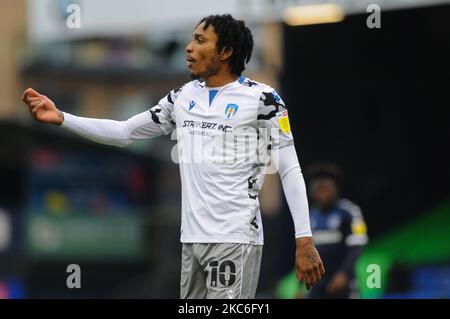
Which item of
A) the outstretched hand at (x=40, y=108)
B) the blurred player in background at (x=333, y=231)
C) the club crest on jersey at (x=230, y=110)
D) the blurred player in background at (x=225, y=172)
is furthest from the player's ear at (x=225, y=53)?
the blurred player in background at (x=333, y=231)

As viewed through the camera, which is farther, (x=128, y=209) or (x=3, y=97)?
(x=3, y=97)

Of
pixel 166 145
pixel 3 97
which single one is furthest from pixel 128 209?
pixel 3 97

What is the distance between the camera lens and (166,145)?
34406 mm

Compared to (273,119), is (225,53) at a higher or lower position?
higher

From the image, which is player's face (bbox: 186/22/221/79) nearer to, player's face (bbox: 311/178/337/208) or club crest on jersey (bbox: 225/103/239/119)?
club crest on jersey (bbox: 225/103/239/119)

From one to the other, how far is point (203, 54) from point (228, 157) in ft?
1.86

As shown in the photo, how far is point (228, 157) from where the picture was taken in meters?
5.69

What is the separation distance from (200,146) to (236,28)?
0.68 m

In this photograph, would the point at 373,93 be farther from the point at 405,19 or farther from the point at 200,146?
the point at 200,146

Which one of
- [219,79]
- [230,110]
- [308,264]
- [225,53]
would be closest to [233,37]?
[225,53]

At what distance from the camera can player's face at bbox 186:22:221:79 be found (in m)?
5.76

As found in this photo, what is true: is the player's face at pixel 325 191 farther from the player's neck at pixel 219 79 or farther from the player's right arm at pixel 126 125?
the player's neck at pixel 219 79

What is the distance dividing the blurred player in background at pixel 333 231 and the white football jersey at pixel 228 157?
5362mm

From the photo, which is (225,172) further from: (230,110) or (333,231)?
(333,231)
